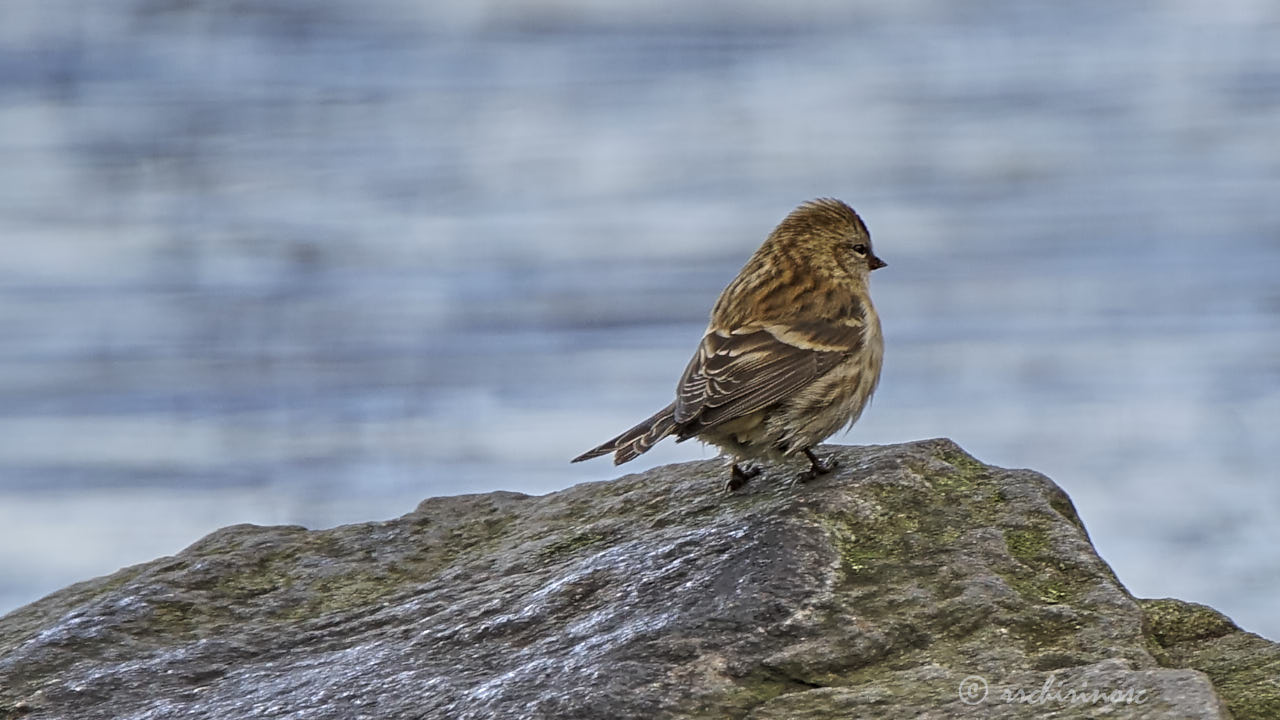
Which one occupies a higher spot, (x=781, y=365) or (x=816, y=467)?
(x=781, y=365)

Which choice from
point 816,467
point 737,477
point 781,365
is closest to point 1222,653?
point 816,467

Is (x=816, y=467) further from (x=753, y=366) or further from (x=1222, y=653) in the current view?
(x=1222, y=653)

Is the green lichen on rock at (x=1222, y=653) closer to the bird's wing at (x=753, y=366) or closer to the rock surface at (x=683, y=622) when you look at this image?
the rock surface at (x=683, y=622)

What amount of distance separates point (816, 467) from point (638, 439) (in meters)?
0.63

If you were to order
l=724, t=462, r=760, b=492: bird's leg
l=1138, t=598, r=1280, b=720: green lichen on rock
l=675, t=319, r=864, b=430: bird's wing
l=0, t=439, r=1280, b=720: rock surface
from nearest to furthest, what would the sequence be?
l=0, t=439, r=1280, b=720: rock surface → l=1138, t=598, r=1280, b=720: green lichen on rock → l=724, t=462, r=760, b=492: bird's leg → l=675, t=319, r=864, b=430: bird's wing

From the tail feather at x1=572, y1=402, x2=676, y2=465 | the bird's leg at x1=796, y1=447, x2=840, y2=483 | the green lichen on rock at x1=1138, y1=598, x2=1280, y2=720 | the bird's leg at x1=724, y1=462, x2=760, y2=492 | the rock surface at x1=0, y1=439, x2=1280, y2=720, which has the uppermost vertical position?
the tail feather at x1=572, y1=402, x2=676, y2=465

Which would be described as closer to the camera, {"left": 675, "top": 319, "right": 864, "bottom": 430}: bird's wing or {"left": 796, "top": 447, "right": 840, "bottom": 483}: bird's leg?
{"left": 796, "top": 447, "right": 840, "bottom": 483}: bird's leg

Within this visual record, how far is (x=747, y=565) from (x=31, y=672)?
1980mm

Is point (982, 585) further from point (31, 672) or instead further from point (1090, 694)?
point (31, 672)

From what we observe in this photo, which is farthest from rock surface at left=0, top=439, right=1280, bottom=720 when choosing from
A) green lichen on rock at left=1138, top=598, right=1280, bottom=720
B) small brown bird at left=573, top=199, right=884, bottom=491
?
small brown bird at left=573, top=199, right=884, bottom=491

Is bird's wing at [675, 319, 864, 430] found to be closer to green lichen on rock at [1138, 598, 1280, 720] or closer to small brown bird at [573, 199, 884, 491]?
small brown bird at [573, 199, 884, 491]

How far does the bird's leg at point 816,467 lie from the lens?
14.7ft

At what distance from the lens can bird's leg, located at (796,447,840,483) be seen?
4.48m

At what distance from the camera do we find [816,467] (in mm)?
4605
